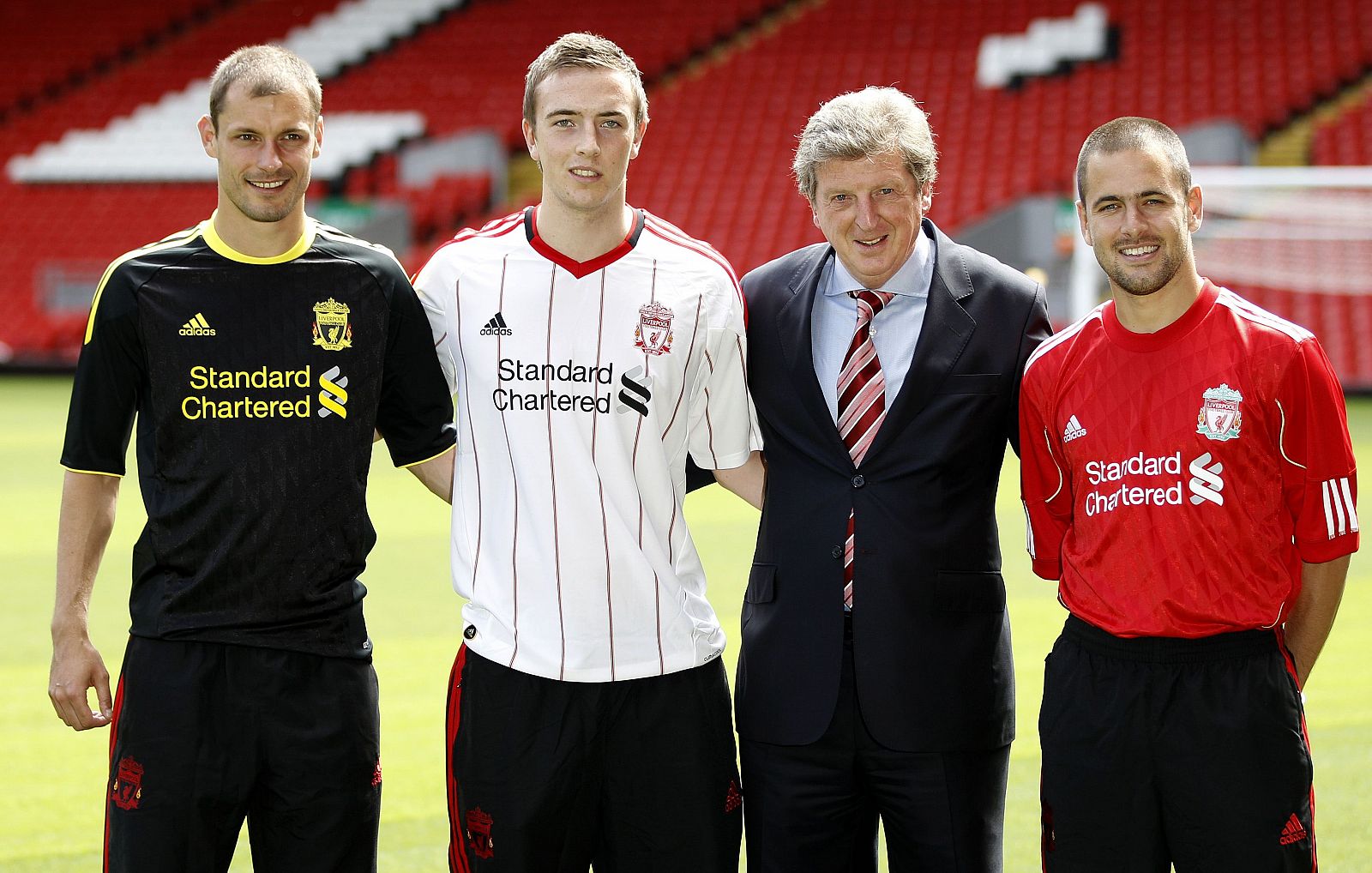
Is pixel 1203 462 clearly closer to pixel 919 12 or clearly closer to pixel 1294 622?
pixel 1294 622

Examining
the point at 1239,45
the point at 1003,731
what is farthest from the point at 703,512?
the point at 1239,45

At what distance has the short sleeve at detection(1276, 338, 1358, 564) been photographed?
2.43m

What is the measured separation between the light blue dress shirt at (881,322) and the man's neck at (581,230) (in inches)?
16.8

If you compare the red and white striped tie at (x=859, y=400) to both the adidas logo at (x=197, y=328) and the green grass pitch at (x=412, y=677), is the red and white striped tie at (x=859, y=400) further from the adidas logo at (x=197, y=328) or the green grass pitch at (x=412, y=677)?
the adidas logo at (x=197, y=328)

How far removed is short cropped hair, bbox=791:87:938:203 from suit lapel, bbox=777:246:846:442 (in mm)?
196

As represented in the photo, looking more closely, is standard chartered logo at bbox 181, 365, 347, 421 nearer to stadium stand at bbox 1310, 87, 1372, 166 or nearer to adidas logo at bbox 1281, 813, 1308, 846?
adidas logo at bbox 1281, 813, 1308, 846

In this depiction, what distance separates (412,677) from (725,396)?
304 cm

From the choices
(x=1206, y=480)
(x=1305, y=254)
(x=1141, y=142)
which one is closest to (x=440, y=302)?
(x=1141, y=142)

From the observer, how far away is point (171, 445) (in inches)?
104

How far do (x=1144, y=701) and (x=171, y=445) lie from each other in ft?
5.83

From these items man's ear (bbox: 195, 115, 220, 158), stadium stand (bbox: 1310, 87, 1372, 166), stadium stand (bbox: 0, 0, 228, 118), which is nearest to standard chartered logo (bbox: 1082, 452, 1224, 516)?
man's ear (bbox: 195, 115, 220, 158)

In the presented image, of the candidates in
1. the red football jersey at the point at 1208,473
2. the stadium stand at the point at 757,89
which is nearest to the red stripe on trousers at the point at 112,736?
the red football jersey at the point at 1208,473

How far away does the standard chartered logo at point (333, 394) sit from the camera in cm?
268

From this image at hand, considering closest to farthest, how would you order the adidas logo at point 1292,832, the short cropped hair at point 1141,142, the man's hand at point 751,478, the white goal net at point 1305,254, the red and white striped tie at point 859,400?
the adidas logo at point 1292,832 < the short cropped hair at point 1141,142 < the red and white striped tie at point 859,400 < the man's hand at point 751,478 < the white goal net at point 1305,254
